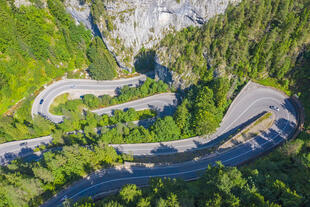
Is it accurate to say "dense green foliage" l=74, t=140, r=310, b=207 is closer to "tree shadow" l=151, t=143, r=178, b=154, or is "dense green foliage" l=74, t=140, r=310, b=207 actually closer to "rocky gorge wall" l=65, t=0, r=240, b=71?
"tree shadow" l=151, t=143, r=178, b=154

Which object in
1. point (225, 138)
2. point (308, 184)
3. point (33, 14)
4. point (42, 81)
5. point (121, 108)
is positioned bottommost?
point (308, 184)

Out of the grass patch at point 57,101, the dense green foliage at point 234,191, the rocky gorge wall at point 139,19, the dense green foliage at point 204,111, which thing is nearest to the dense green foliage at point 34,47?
the rocky gorge wall at point 139,19

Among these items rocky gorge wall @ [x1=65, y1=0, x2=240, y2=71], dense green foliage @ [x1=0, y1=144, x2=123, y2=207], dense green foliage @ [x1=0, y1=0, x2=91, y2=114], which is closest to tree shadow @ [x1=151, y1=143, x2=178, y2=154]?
dense green foliage @ [x1=0, y1=144, x2=123, y2=207]

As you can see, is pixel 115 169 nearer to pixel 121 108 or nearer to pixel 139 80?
pixel 121 108

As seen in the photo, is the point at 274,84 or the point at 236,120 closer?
the point at 236,120

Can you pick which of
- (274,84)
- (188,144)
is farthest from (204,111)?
(274,84)

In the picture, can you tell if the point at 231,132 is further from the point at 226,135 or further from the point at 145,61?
the point at 145,61

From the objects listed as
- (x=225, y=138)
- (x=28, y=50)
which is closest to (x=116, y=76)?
(x=28, y=50)
